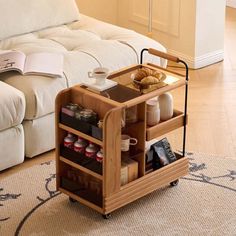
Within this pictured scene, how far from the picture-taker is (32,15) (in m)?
3.86

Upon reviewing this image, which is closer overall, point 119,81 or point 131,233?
point 131,233

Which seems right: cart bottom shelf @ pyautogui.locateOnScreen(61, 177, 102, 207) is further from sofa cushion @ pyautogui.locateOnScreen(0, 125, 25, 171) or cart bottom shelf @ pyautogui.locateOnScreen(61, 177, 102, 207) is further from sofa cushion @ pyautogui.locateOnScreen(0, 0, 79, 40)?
sofa cushion @ pyautogui.locateOnScreen(0, 0, 79, 40)

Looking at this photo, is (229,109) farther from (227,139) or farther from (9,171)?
(9,171)

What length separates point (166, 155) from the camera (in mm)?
3078

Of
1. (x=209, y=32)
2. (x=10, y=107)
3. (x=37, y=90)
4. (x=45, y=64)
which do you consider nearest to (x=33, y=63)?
(x=45, y=64)

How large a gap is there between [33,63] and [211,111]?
3.63ft

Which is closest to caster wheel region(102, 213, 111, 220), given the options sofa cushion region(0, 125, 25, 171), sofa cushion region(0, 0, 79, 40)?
sofa cushion region(0, 125, 25, 171)

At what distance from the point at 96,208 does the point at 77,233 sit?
13 centimetres

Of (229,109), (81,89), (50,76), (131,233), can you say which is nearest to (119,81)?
(81,89)

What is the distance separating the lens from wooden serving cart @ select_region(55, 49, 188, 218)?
2764 millimetres

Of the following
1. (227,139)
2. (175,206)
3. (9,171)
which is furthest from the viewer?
Answer: (227,139)

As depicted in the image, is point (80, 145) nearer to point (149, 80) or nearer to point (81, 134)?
point (81, 134)

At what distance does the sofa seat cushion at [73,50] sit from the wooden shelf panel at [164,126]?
0.58 meters

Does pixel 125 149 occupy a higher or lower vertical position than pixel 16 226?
higher
